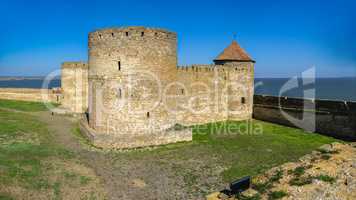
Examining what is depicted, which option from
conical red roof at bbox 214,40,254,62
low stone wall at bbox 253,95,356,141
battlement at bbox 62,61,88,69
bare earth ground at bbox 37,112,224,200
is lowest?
bare earth ground at bbox 37,112,224,200

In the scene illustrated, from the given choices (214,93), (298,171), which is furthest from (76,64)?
(298,171)

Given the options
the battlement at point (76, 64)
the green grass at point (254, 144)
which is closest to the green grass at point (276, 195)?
the green grass at point (254, 144)

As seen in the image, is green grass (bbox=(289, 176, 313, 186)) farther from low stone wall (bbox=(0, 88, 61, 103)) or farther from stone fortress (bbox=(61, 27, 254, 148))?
low stone wall (bbox=(0, 88, 61, 103))

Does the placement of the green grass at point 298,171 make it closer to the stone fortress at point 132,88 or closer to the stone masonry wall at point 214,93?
the stone fortress at point 132,88

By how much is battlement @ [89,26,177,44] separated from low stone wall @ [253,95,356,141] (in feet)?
34.7

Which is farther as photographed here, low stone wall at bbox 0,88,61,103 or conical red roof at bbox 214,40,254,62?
low stone wall at bbox 0,88,61,103

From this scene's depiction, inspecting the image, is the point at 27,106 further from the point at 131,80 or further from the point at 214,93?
the point at 214,93

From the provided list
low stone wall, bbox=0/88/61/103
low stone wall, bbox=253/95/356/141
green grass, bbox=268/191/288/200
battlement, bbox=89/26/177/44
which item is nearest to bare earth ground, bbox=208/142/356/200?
green grass, bbox=268/191/288/200

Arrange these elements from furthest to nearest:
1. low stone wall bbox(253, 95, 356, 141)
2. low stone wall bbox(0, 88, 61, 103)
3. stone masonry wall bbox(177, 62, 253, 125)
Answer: low stone wall bbox(0, 88, 61, 103) < stone masonry wall bbox(177, 62, 253, 125) < low stone wall bbox(253, 95, 356, 141)

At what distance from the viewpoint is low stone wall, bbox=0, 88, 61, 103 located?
105 ft

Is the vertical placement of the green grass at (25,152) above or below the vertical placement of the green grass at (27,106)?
below

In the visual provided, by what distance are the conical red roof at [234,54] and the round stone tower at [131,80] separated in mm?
6786

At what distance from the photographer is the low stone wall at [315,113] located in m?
17.5

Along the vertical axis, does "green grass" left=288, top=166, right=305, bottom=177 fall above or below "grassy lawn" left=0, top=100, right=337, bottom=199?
above
